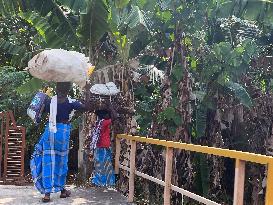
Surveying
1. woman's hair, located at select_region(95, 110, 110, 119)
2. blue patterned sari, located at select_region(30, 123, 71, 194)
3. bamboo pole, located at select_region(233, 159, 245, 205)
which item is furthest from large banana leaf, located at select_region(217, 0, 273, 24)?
bamboo pole, located at select_region(233, 159, 245, 205)

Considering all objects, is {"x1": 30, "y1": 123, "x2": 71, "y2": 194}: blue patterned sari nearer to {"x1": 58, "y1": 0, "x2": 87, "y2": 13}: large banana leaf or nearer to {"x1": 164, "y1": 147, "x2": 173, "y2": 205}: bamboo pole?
{"x1": 164, "y1": 147, "x2": 173, "y2": 205}: bamboo pole

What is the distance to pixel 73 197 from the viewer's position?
572 centimetres

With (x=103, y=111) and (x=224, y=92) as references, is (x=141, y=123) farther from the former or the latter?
(x=103, y=111)

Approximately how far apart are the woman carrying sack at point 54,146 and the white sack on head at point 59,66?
0.68ft

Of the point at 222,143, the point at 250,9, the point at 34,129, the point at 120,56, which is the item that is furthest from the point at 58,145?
the point at 34,129

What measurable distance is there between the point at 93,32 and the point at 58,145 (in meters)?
2.32

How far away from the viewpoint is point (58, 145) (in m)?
5.37

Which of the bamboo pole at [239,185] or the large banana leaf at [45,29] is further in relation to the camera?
the large banana leaf at [45,29]

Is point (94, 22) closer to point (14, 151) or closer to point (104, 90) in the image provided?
point (104, 90)

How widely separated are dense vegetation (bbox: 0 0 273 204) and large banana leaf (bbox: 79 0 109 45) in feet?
0.05

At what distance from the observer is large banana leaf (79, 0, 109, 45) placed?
675 cm

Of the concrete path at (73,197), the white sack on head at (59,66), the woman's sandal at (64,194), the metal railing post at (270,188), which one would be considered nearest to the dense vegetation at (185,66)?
the concrete path at (73,197)

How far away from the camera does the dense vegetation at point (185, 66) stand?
7246 mm

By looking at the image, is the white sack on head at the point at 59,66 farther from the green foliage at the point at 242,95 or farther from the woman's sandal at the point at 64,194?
the green foliage at the point at 242,95
